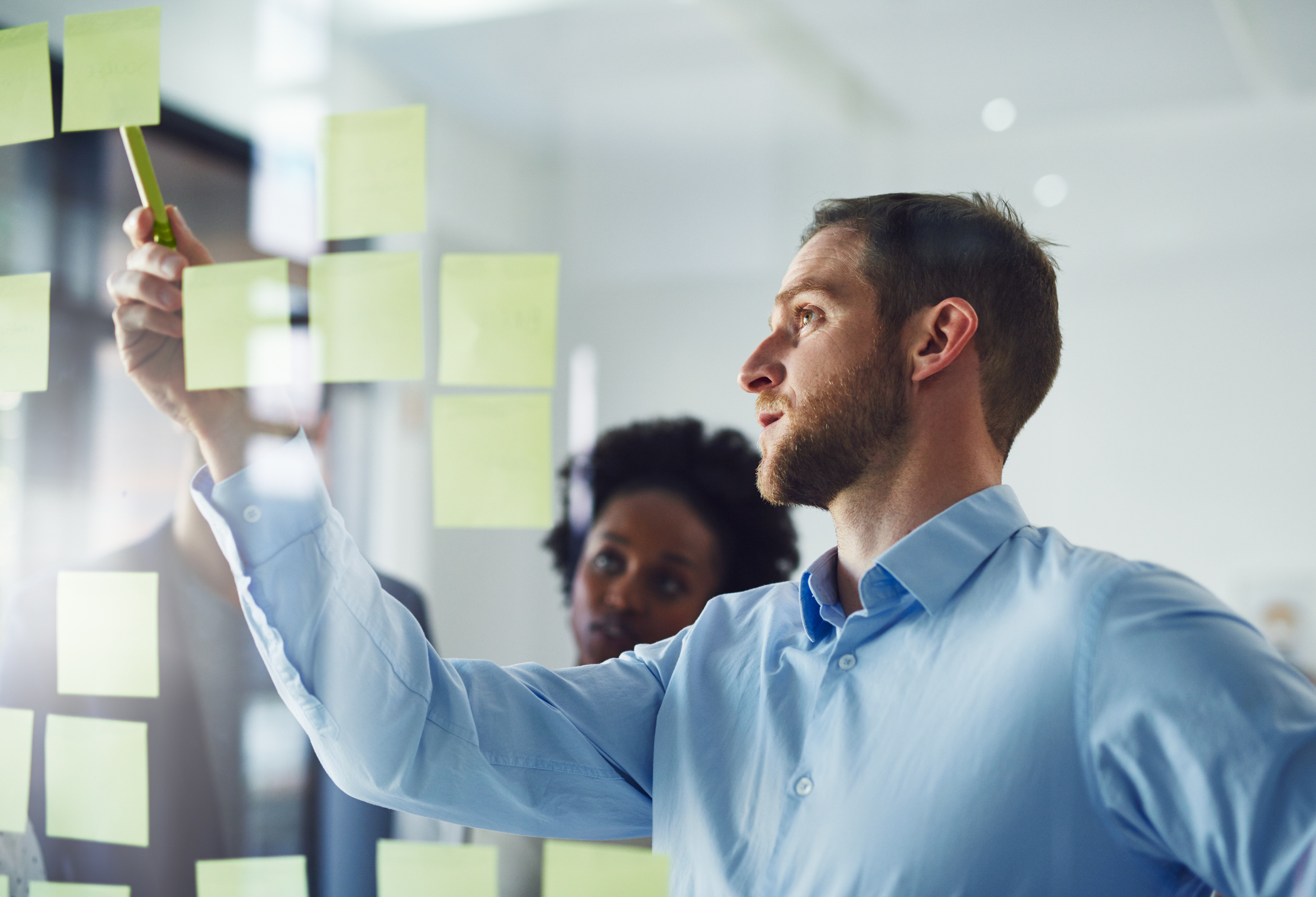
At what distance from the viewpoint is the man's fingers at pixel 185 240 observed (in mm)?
847

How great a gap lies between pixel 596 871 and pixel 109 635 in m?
0.57

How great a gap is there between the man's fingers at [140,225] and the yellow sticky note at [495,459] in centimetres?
28

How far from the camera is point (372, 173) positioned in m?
0.90

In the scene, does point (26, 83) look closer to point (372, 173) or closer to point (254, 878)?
point (372, 173)

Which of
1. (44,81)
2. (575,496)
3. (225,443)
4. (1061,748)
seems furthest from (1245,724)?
(44,81)

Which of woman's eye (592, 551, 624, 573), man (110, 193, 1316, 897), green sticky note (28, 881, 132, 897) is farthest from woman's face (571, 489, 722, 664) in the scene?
green sticky note (28, 881, 132, 897)

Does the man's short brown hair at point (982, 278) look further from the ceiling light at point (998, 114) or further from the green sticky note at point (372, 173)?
the ceiling light at point (998, 114)

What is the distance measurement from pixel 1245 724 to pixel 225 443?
2.50 feet

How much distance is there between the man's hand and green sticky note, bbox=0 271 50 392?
24 centimetres

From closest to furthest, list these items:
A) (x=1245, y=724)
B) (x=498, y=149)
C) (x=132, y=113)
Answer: (x=1245, y=724), (x=132, y=113), (x=498, y=149)

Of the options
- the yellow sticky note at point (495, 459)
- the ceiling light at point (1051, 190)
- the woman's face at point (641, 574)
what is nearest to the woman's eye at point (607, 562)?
the woman's face at point (641, 574)

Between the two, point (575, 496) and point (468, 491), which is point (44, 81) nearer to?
point (468, 491)

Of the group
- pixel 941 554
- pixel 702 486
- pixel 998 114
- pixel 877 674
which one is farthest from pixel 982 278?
pixel 998 114

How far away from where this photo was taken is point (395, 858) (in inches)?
37.8
